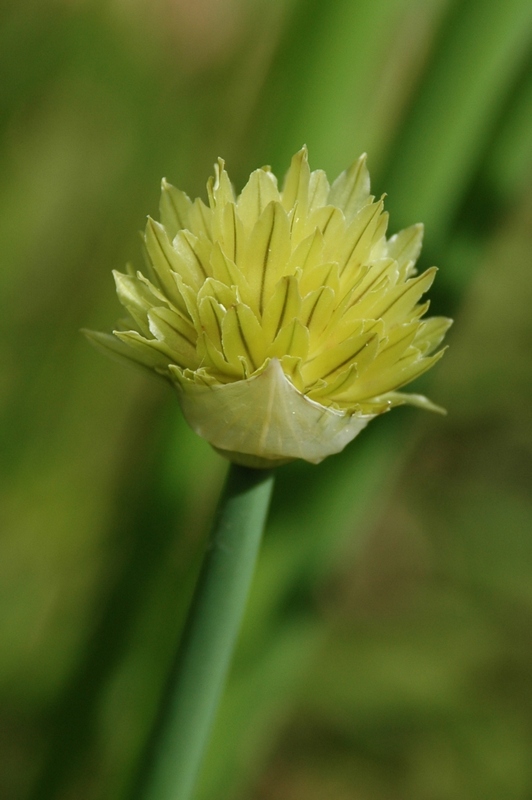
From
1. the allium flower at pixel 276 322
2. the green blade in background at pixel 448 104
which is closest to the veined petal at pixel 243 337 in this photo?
the allium flower at pixel 276 322

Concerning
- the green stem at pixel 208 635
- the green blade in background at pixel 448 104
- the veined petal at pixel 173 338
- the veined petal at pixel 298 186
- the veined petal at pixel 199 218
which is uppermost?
the green blade in background at pixel 448 104

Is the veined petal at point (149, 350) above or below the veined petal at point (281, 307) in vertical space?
below

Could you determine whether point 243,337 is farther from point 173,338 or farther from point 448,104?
point 448,104

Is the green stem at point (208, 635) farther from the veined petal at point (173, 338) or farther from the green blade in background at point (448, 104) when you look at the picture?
the green blade in background at point (448, 104)

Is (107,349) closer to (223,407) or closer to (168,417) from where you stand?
(223,407)

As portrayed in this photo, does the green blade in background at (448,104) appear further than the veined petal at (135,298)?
Yes

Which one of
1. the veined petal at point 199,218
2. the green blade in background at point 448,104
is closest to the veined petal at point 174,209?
the veined petal at point 199,218

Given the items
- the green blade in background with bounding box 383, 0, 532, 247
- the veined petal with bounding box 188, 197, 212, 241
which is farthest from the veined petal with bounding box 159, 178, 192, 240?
the green blade in background with bounding box 383, 0, 532, 247
